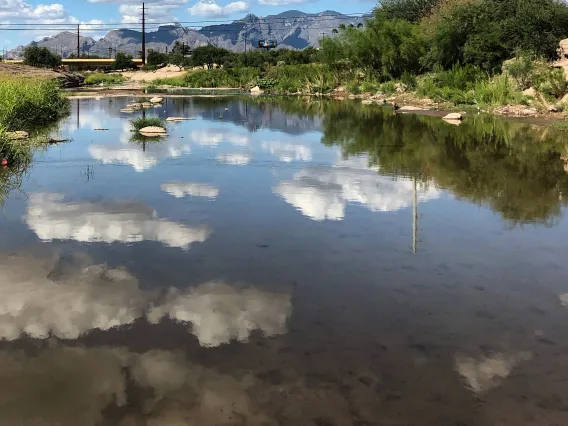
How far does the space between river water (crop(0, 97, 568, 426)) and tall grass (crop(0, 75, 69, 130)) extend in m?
Result: 6.80

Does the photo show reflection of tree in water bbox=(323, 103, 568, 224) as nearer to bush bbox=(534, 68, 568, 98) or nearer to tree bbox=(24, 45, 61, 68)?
bush bbox=(534, 68, 568, 98)

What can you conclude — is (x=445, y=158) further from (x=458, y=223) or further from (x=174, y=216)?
(x=174, y=216)

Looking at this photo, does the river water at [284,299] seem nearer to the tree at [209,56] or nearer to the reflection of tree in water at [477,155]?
the reflection of tree in water at [477,155]

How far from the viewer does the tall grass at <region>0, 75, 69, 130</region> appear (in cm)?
1808

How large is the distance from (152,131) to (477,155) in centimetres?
1037

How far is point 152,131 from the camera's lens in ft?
66.2

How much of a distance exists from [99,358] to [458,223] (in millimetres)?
5566

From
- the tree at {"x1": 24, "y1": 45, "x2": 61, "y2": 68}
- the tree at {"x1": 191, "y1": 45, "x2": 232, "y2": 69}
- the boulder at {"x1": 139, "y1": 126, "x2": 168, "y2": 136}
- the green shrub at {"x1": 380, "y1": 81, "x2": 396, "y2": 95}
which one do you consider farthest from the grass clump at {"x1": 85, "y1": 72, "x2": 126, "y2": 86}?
the boulder at {"x1": 139, "y1": 126, "x2": 168, "y2": 136}

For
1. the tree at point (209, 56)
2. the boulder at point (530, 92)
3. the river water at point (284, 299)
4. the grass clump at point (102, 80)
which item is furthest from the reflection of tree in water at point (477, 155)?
the tree at point (209, 56)

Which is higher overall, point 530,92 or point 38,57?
point 38,57

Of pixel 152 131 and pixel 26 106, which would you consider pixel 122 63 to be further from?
pixel 152 131

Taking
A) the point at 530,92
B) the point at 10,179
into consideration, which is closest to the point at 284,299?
the point at 10,179

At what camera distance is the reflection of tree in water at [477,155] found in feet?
34.1

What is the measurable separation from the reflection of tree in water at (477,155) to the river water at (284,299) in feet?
0.40
